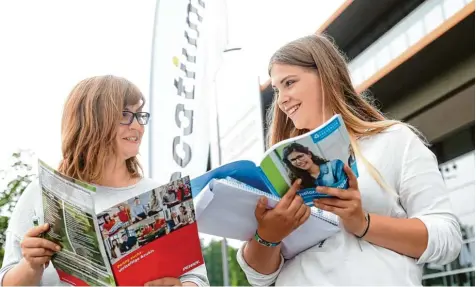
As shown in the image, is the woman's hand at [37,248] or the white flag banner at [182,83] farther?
the white flag banner at [182,83]

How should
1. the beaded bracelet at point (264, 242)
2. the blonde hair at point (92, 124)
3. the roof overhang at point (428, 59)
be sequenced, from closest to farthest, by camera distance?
the beaded bracelet at point (264, 242) → the blonde hair at point (92, 124) → the roof overhang at point (428, 59)

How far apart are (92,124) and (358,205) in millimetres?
768

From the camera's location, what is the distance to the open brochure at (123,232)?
3.85 ft

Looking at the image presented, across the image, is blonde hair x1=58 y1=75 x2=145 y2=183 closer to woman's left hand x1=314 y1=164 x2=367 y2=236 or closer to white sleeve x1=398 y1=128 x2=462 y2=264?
woman's left hand x1=314 y1=164 x2=367 y2=236

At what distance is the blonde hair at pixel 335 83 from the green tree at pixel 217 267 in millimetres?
9446

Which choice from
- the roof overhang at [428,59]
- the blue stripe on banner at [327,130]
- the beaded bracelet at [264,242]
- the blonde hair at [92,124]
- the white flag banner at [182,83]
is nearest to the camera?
the blue stripe on banner at [327,130]

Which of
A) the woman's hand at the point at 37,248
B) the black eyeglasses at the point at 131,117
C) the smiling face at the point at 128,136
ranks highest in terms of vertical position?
the black eyeglasses at the point at 131,117

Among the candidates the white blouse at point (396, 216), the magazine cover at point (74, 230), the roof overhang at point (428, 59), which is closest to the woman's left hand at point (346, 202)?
the white blouse at point (396, 216)

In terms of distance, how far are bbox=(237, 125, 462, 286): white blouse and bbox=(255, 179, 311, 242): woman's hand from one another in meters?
0.13

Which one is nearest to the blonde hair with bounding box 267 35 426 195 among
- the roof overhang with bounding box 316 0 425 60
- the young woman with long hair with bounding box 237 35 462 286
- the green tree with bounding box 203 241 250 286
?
the young woman with long hair with bounding box 237 35 462 286

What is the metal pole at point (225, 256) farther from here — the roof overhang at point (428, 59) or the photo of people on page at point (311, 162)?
the photo of people on page at point (311, 162)

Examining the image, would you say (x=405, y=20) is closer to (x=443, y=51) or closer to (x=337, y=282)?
(x=443, y=51)

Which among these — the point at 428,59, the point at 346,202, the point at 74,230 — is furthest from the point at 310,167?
the point at 428,59

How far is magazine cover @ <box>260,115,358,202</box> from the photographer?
3.82 feet
